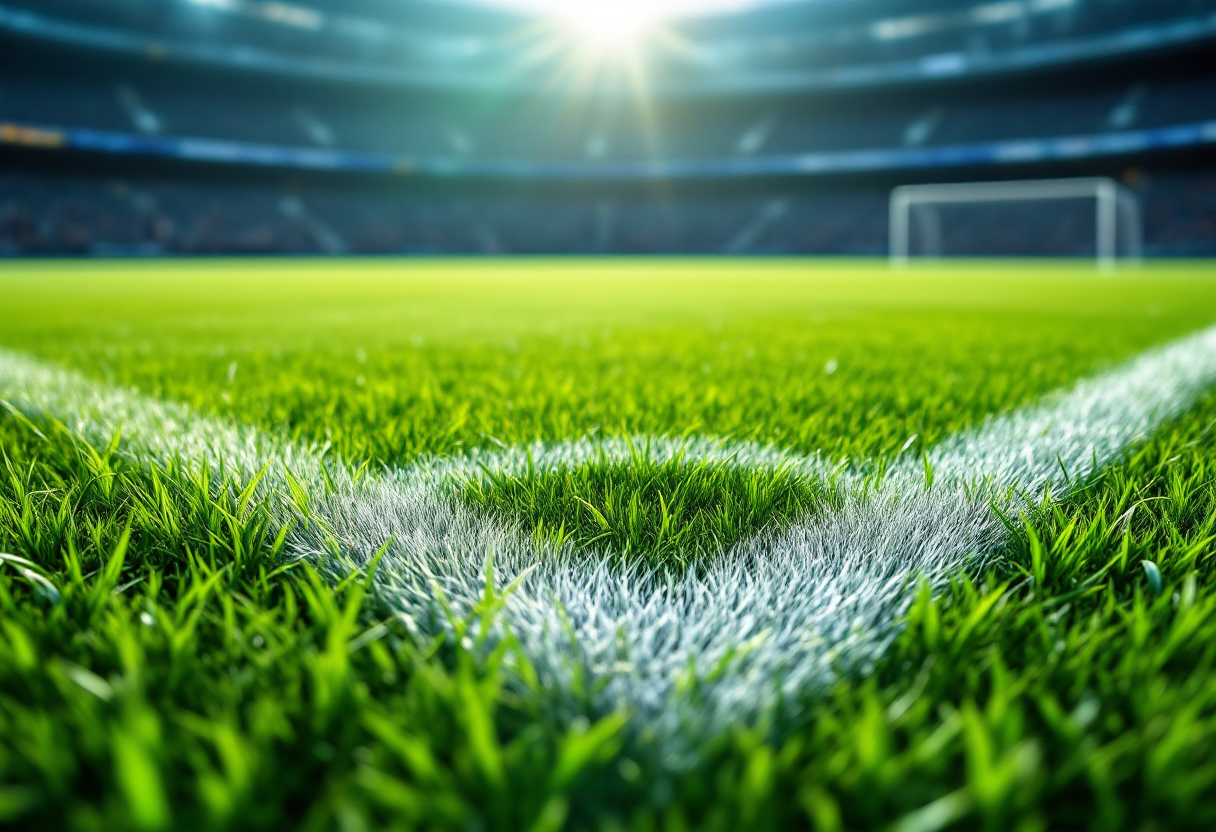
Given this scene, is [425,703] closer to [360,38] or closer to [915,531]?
[915,531]

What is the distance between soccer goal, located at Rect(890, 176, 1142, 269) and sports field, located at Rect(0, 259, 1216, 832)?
79.0 feet

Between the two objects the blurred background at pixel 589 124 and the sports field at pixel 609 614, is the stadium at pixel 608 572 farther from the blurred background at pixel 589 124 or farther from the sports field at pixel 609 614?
the blurred background at pixel 589 124

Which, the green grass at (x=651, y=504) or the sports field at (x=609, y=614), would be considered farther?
the green grass at (x=651, y=504)

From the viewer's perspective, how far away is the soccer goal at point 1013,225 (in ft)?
79.3

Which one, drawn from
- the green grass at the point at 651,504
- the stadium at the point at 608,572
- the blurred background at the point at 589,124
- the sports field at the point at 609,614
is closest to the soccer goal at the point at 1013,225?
the blurred background at the point at 589,124

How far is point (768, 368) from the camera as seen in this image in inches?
101

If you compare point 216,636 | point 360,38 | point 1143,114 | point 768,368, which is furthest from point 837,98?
point 216,636

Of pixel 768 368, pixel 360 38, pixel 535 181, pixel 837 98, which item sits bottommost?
pixel 768 368

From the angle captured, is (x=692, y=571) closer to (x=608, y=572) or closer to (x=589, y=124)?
A: (x=608, y=572)

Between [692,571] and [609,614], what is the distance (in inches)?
4.6

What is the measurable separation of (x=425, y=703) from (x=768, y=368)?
2122 millimetres

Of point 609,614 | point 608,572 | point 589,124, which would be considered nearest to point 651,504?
point 608,572

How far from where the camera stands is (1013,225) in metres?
27.2

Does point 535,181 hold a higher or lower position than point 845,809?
higher
